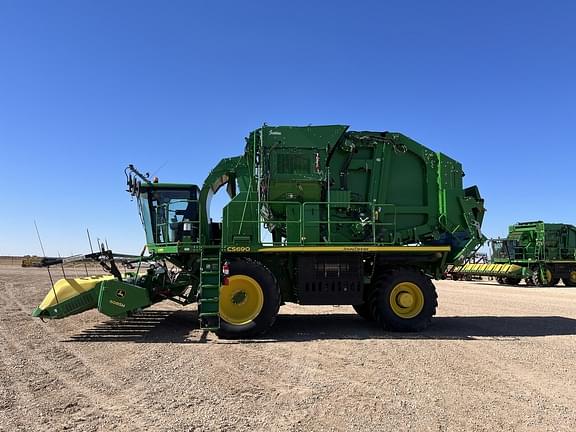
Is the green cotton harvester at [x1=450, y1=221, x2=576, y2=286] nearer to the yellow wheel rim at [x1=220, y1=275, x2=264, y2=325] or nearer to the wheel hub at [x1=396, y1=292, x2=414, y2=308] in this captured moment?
the wheel hub at [x1=396, y1=292, x2=414, y2=308]

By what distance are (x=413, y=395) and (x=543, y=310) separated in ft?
39.5

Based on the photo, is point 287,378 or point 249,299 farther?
point 249,299

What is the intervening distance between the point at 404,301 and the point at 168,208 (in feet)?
19.5

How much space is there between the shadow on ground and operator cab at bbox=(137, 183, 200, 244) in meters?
2.15

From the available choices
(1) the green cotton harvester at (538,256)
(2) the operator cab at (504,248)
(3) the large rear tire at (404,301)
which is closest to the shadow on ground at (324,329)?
(3) the large rear tire at (404,301)

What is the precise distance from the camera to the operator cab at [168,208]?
11430 millimetres

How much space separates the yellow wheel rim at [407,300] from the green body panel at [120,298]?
5.59 metres

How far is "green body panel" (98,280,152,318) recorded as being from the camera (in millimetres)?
10203

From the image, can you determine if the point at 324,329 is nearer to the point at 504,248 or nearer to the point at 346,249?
the point at 346,249

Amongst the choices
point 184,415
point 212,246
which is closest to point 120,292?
point 212,246

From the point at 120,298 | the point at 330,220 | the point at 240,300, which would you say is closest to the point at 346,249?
the point at 330,220

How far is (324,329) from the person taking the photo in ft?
37.8

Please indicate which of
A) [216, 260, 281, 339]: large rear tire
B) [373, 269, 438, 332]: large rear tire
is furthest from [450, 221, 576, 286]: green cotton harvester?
[216, 260, 281, 339]: large rear tire

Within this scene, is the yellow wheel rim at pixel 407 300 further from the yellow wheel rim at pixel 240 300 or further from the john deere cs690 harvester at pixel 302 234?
the yellow wheel rim at pixel 240 300
